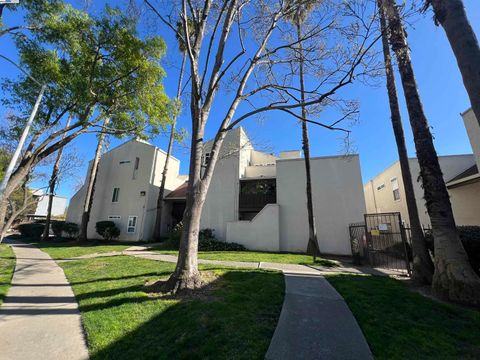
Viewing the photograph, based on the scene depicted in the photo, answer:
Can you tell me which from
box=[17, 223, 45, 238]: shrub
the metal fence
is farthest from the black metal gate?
box=[17, 223, 45, 238]: shrub

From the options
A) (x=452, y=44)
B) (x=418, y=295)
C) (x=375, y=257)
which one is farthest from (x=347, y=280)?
(x=452, y=44)

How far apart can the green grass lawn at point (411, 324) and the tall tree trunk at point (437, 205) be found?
544 mm

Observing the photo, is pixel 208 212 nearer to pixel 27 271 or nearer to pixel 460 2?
pixel 27 271

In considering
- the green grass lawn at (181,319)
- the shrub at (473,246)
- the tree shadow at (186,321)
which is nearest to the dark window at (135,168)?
the green grass lawn at (181,319)

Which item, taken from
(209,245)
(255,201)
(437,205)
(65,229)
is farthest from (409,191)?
(65,229)

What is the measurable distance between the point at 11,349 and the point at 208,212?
1430 cm

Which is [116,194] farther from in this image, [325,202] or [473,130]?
[473,130]

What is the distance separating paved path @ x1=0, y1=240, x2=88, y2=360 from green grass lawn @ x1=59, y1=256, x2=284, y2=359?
0.20m

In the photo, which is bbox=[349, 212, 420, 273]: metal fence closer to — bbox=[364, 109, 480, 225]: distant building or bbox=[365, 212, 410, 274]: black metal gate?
bbox=[365, 212, 410, 274]: black metal gate

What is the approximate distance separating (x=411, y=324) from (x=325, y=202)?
11.3 metres

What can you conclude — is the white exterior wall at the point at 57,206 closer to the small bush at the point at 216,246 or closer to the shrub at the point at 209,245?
the shrub at the point at 209,245

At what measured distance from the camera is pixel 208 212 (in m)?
17.5

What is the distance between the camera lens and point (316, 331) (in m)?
3.35

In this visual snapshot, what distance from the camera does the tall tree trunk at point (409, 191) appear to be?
6139 millimetres
